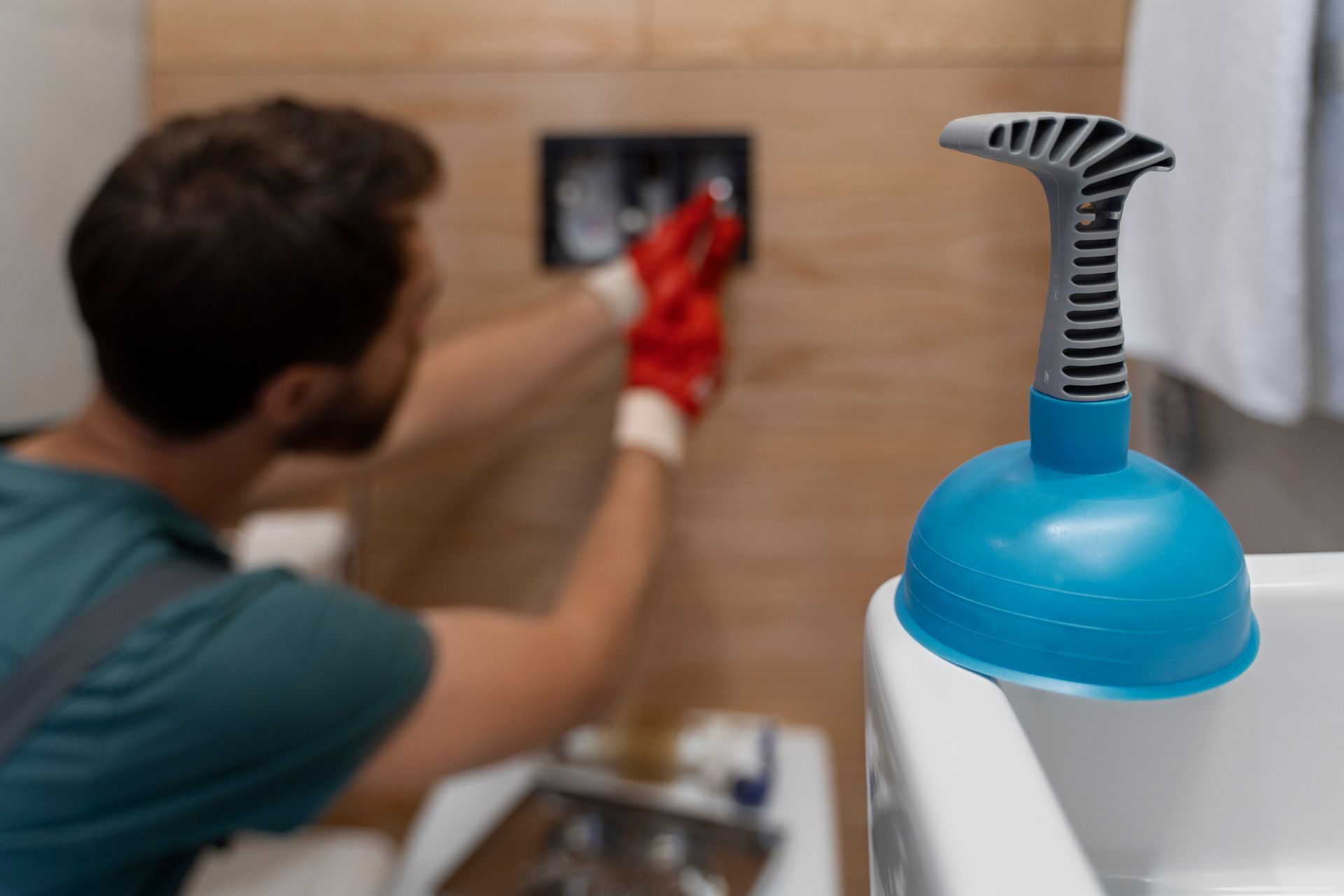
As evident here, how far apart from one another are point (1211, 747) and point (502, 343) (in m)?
0.82

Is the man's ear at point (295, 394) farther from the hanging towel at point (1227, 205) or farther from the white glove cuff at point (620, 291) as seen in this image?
the hanging towel at point (1227, 205)

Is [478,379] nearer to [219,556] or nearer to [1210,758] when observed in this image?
[219,556]

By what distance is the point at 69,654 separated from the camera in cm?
58

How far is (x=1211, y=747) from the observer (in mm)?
260

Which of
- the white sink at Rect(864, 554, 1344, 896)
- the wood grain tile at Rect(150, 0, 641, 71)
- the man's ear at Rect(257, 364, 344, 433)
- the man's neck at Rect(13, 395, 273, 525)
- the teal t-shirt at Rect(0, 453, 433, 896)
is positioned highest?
the wood grain tile at Rect(150, 0, 641, 71)

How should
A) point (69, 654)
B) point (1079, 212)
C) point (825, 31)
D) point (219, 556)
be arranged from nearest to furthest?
point (1079, 212) → point (69, 654) → point (219, 556) → point (825, 31)

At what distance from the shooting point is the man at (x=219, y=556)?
583 millimetres

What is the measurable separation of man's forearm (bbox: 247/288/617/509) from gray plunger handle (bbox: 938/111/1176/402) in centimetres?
77

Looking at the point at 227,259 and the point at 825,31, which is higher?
the point at 825,31

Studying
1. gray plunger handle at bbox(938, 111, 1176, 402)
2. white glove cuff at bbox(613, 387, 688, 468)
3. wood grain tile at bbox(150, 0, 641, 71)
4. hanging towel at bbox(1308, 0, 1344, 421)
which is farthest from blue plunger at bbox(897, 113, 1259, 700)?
wood grain tile at bbox(150, 0, 641, 71)

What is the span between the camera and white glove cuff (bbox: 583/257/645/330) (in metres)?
0.97

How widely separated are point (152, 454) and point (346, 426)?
15 centimetres

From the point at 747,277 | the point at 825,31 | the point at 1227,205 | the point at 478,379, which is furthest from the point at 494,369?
the point at 1227,205

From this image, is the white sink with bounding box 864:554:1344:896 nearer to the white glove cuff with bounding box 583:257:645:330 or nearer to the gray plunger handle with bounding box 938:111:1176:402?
the gray plunger handle with bounding box 938:111:1176:402
